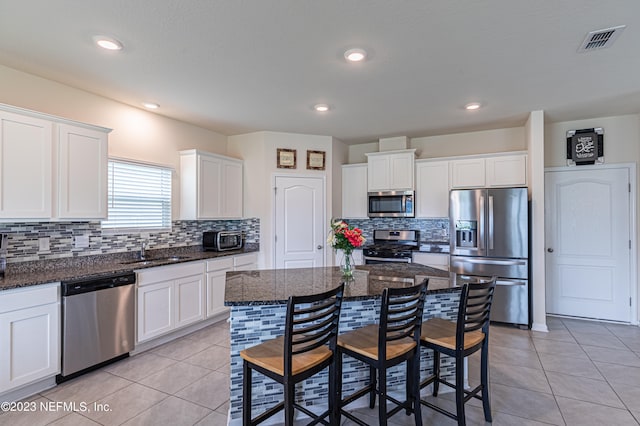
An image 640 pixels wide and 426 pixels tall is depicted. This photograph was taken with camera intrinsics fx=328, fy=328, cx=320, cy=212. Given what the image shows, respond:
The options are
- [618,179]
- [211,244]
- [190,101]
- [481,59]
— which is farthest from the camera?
[211,244]

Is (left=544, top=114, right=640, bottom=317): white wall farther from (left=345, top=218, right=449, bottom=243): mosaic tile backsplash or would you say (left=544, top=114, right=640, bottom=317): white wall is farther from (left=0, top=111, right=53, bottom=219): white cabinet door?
(left=0, top=111, right=53, bottom=219): white cabinet door

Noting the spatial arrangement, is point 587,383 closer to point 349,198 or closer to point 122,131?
point 349,198

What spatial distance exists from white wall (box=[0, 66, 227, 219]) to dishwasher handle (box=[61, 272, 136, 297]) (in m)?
1.37

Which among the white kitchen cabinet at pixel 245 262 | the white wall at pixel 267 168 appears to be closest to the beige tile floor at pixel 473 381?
the white kitchen cabinet at pixel 245 262

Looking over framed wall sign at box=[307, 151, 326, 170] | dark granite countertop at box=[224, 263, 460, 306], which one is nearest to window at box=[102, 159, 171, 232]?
dark granite countertop at box=[224, 263, 460, 306]

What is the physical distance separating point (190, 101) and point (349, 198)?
2897mm

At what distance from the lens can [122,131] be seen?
373cm

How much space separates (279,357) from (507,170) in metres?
4.12

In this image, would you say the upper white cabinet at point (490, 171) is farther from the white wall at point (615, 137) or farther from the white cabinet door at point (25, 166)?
the white cabinet door at point (25, 166)

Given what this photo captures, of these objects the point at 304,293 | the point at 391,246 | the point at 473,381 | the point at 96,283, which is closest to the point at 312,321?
the point at 304,293

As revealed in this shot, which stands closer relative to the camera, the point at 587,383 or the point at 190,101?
the point at 587,383

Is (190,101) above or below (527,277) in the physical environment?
above

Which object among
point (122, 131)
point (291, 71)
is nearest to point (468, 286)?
point (291, 71)

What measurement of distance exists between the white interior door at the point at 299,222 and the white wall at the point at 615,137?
3360 mm
